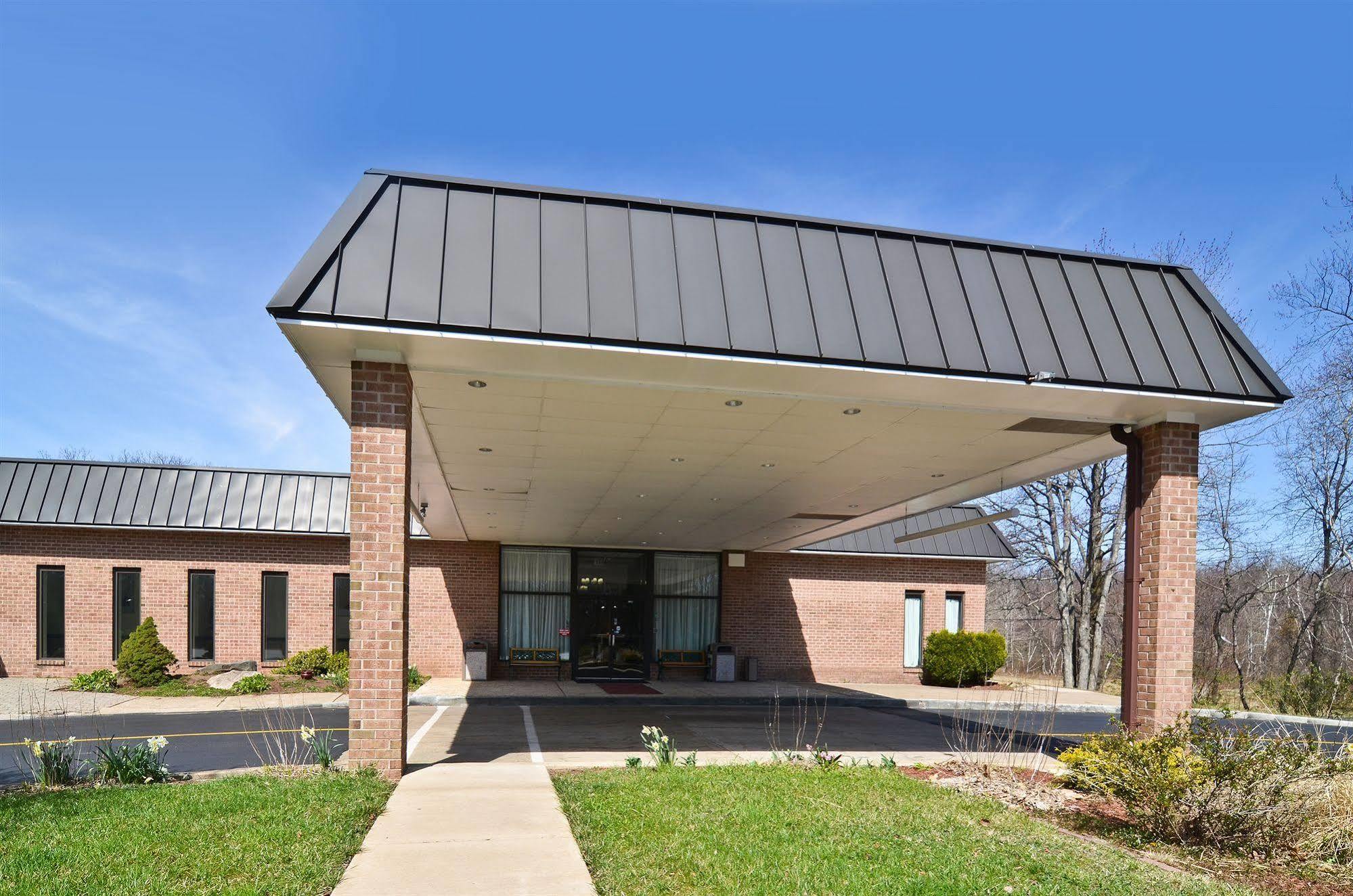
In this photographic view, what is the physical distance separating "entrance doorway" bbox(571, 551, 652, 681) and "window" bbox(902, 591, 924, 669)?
7.38 metres

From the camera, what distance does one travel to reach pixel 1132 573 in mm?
9805

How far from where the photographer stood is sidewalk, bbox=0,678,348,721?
15.9m

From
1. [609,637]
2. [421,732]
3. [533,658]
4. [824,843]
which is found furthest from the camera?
[609,637]

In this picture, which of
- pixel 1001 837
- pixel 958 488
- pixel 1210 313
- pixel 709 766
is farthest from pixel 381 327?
pixel 958 488

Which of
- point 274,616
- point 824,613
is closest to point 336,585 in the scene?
point 274,616

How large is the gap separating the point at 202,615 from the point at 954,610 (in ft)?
66.1

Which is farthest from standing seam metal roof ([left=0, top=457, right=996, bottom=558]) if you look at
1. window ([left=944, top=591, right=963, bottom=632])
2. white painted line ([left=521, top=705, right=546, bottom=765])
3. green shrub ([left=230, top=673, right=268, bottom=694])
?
window ([left=944, top=591, right=963, bottom=632])

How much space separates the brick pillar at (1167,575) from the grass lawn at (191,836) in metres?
7.67

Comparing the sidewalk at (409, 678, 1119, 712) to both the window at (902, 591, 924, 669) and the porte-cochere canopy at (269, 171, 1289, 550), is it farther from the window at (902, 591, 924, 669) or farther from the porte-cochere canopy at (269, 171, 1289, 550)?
the porte-cochere canopy at (269, 171, 1289, 550)

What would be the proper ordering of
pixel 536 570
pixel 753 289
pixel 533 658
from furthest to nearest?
pixel 536 570 < pixel 533 658 < pixel 753 289

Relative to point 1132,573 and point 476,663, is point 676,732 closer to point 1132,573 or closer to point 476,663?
point 1132,573

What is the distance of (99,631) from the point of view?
69.3ft

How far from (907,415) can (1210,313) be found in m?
3.37

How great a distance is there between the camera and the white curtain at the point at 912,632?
25406 mm
